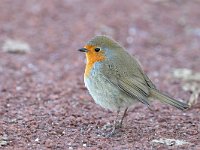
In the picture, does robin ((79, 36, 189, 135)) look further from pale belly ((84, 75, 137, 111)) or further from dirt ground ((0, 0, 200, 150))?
dirt ground ((0, 0, 200, 150))

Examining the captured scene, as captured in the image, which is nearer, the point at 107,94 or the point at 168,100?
the point at 168,100

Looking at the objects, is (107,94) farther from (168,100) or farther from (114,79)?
(168,100)

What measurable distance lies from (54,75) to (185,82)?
6.11ft

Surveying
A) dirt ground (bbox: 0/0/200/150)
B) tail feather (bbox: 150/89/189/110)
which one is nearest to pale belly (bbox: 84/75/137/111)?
tail feather (bbox: 150/89/189/110)

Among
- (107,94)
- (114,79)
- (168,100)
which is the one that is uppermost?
(114,79)

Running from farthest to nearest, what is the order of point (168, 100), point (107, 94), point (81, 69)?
point (81, 69), point (107, 94), point (168, 100)

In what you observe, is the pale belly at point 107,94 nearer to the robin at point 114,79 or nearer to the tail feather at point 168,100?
the robin at point 114,79

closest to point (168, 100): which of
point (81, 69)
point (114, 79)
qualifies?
point (114, 79)

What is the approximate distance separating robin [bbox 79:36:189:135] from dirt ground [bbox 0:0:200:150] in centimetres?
36

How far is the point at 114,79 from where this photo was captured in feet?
18.6

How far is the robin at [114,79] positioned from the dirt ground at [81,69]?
0.36 meters

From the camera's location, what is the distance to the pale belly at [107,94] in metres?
5.62

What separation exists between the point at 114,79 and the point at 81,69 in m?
2.64

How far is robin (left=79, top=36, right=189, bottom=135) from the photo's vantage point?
562 cm
